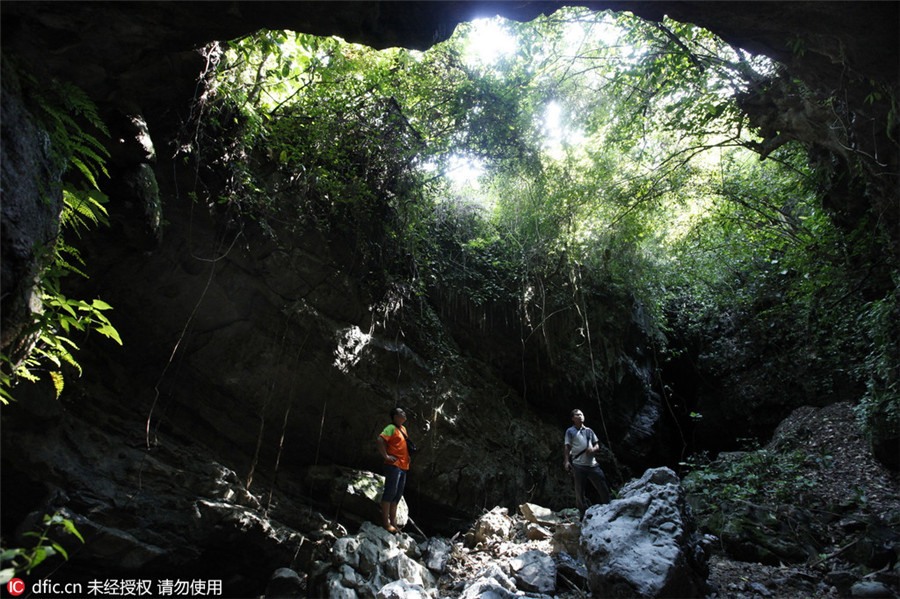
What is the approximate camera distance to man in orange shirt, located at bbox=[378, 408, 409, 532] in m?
5.71

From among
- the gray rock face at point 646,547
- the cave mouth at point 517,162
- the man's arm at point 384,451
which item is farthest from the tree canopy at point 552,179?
the gray rock face at point 646,547

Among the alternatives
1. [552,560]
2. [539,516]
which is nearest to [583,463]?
[539,516]

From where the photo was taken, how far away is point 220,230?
5.81 meters

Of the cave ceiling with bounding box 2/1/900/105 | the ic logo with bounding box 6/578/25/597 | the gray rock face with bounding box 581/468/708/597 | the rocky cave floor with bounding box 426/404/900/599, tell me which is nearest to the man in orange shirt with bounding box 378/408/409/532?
the rocky cave floor with bounding box 426/404/900/599

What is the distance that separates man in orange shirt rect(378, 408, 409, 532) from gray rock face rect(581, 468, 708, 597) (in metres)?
2.46

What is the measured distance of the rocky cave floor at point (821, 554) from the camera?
4.12m

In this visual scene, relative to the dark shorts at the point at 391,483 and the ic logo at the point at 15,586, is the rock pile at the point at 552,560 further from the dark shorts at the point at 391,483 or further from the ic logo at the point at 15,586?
the ic logo at the point at 15,586

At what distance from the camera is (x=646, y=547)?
3936 millimetres

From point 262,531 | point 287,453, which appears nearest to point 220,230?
point 287,453

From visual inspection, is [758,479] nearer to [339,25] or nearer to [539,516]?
[539,516]

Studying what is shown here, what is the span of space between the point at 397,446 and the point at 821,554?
5.21 meters

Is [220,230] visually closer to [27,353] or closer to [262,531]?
[27,353]

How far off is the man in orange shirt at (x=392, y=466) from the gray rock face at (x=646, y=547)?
8.08ft

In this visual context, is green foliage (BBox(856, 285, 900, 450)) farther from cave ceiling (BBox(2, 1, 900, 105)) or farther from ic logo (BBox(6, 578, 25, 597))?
ic logo (BBox(6, 578, 25, 597))
